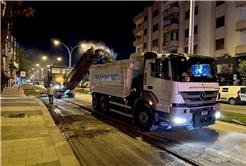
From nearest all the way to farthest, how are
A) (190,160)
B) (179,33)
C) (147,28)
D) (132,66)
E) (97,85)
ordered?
(190,160) < (132,66) < (97,85) < (179,33) < (147,28)

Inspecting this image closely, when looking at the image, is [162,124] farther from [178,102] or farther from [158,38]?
[158,38]

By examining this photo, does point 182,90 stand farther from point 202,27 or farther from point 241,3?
point 202,27

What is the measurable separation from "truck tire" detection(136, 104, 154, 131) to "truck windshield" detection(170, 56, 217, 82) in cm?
164

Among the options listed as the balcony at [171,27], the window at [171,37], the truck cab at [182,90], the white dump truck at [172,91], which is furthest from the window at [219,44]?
the truck cab at [182,90]

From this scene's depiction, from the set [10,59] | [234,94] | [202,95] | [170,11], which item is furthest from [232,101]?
[10,59]

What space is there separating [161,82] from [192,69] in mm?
1198

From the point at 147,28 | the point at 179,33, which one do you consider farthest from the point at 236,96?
the point at 147,28

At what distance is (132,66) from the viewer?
7.72 meters

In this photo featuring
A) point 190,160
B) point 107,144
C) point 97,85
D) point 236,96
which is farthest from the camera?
point 236,96

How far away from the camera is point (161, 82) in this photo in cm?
620

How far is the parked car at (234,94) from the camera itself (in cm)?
1471

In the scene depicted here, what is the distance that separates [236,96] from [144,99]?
1221cm

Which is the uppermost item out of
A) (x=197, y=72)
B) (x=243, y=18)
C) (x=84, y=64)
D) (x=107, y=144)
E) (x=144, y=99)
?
(x=243, y=18)

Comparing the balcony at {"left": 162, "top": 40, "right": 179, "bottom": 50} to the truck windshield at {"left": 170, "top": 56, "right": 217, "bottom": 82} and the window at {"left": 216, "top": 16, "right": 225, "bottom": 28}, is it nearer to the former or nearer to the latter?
the window at {"left": 216, "top": 16, "right": 225, "bottom": 28}
